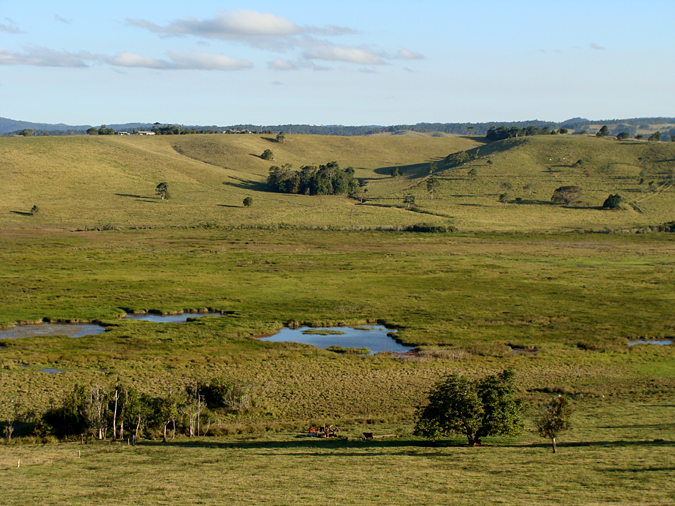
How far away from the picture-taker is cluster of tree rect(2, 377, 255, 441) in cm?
2692

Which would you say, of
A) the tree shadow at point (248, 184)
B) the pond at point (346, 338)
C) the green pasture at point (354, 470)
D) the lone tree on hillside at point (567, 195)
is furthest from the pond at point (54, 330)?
the lone tree on hillside at point (567, 195)

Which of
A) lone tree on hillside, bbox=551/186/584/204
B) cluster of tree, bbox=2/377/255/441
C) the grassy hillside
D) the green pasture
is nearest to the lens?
the green pasture

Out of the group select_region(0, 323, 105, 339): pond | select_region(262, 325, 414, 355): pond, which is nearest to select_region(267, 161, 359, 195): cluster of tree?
select_region(262, 325, 414, 355): pond

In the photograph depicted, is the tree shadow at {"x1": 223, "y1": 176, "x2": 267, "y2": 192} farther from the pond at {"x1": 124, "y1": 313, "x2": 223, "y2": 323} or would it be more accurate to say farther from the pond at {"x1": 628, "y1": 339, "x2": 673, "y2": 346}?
the pond at {"x1": 628, "y1": 339, "x2": 673, "y2": 346}

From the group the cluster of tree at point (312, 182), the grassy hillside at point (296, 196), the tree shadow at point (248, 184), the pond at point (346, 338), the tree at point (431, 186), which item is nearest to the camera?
the pond at point (346, 338)

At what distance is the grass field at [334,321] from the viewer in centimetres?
2056

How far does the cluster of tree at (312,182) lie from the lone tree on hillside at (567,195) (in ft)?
138

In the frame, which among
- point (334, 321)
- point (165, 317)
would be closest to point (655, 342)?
point (334, 321)

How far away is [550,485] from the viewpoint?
19109mm

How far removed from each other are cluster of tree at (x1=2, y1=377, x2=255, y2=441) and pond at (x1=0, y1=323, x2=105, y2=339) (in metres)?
16.8

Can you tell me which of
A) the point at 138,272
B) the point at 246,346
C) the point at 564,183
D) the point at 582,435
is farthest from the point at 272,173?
the point at 582,435

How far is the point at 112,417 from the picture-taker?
27.9 m

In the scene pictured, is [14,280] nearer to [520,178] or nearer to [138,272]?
[138,272]

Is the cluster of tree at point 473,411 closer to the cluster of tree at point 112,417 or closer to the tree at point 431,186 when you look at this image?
the cluster of tree at point 112,417
